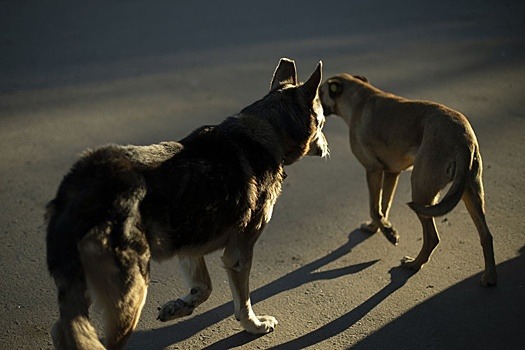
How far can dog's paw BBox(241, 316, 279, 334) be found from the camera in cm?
384

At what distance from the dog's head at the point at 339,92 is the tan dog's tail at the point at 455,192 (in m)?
1.50

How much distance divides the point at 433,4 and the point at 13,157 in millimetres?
9249

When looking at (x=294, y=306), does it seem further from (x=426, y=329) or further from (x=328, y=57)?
(x=328, y=57)

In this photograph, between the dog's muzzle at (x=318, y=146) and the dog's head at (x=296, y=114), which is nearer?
the dog's head at (x=296, y=114)

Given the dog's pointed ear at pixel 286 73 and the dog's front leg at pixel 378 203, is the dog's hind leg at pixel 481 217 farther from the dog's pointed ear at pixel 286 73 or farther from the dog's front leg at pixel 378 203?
the dog's pointed ear at pixel 286 73

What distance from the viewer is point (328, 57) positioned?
29.5ft

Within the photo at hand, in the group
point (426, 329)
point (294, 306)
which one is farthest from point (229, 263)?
point (426, 329)

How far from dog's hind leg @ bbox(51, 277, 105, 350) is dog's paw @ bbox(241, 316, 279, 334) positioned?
1.26m

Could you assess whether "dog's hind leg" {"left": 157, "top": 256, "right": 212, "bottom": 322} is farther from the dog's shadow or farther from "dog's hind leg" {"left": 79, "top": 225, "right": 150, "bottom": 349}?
"dog's hind leg" {"left": 79, "top": 225, "right": 150, "bottom": 349}

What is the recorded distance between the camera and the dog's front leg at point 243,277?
3666 mm

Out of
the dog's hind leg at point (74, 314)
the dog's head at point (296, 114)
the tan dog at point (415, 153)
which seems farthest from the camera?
the tan dog at point (415, 153)

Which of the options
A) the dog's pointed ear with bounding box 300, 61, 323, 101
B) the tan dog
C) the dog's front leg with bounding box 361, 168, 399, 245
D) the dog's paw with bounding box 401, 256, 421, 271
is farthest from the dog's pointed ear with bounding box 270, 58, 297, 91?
the dog's paw with bounding box 401, 256, 421, 271

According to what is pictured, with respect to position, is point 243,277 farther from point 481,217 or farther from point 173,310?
point 481,217

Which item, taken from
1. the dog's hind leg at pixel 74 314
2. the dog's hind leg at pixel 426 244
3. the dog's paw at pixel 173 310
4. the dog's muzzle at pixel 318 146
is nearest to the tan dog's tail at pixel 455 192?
the dog's hind leg at pixel 426 244
